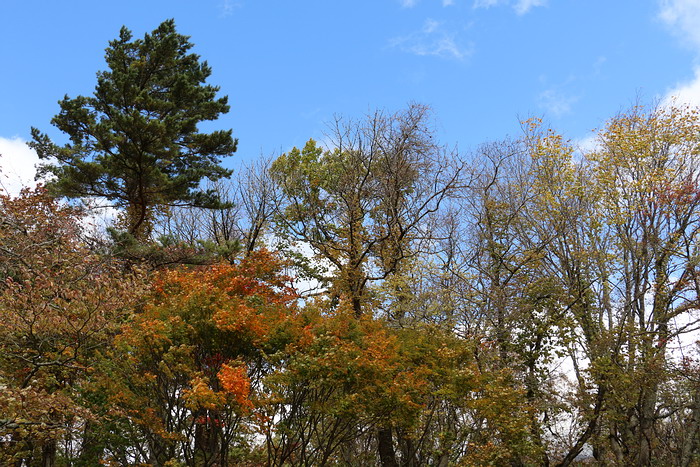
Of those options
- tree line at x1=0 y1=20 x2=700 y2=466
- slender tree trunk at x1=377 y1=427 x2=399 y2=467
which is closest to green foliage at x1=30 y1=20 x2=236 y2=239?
tree line at x1=0 y1=20 x2=700 y2=466

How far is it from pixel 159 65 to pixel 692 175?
51.4ft

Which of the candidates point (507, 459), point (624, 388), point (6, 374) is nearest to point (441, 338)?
point (507, 459)

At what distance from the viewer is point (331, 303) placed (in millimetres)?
13906

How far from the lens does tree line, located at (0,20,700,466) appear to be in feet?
30.6

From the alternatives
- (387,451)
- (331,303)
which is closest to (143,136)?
(331,303)

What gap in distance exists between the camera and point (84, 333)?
9.73m

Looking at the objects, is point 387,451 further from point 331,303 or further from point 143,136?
point 143,136

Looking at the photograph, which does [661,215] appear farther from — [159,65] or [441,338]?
[159,65]

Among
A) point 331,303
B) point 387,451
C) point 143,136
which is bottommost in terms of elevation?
point 387,451

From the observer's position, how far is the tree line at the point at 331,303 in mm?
9336

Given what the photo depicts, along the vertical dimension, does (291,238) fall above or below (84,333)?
above

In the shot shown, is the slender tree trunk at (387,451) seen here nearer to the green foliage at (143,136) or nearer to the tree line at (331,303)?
the tree line at (331,303)

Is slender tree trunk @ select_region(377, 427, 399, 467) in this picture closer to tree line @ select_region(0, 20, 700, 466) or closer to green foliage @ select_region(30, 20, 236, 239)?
tree line @ select_region(0, 20, 700, 466)

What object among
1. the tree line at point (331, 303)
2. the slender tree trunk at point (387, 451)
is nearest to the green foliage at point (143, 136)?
the tree line at point (331, 303)
